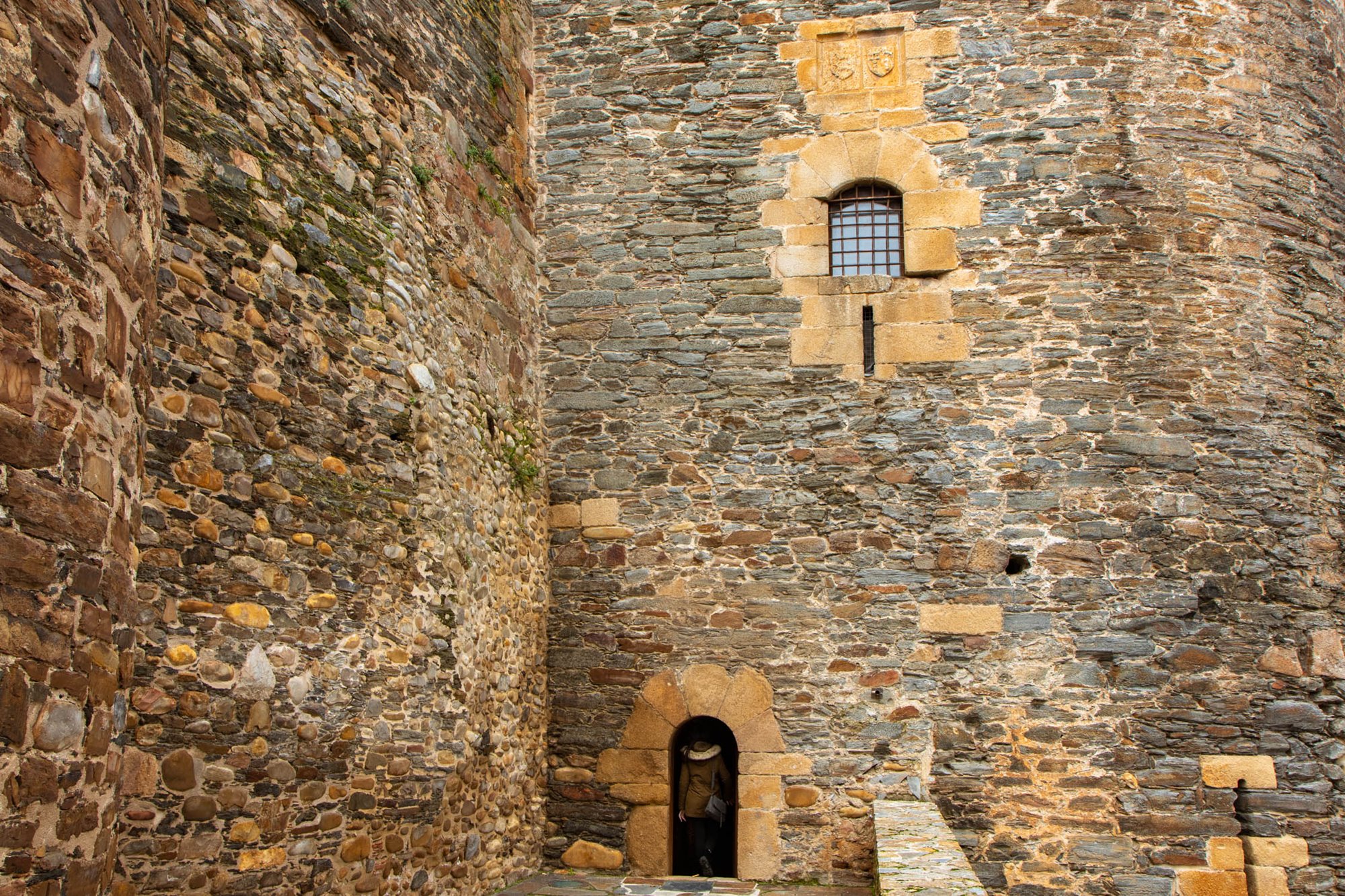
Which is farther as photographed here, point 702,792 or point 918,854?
point 702,792

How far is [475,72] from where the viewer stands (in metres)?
7.13

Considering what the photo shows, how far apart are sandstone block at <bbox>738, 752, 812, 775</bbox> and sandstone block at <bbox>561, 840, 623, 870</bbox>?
3.06 ft

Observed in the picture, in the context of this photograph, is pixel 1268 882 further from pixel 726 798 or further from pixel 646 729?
pixel 646 729

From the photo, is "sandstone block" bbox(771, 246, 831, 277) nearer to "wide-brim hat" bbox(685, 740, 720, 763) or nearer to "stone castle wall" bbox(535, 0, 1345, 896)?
"stone castle wall" bbox(535, 0, 1345, 896)

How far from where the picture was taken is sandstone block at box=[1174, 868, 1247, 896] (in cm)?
641

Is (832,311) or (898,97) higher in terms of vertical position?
(898,97)

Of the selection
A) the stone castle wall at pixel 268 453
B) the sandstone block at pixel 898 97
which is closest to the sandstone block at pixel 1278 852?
the stone castle wall at pixel 268 453

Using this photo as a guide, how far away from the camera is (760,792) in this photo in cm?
683

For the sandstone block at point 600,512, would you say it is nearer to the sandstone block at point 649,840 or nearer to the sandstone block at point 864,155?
the sandstone block at point 649,840

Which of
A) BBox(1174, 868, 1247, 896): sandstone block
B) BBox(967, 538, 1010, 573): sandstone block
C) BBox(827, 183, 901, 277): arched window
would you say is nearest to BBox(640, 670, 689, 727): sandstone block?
BBox(967, 538, 1010, 573): sandstone block

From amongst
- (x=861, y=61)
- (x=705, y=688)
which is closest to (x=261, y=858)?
(x=705, y=688)

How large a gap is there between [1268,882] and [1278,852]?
7.2 inches

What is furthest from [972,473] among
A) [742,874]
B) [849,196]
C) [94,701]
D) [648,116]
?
[94,701]

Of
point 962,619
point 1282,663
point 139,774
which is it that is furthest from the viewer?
point 962,619
